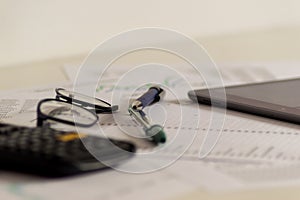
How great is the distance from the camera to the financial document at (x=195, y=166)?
451mm

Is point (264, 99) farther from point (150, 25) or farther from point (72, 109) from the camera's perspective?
point (150, 25)

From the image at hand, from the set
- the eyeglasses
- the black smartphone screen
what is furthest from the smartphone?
the eyeglasses

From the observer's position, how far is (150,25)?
103 cm

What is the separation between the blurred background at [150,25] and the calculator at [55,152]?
16.3 inches

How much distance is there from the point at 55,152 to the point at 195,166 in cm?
12

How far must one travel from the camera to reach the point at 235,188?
1.48ft

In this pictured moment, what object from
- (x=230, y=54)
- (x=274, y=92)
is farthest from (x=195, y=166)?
(x=230, y=54)

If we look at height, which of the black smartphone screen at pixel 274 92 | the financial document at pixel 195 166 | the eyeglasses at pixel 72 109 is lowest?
the financial document at pixel 195 166

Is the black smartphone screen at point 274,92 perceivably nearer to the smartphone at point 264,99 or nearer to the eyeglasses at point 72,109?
the smartphone at point 264,99

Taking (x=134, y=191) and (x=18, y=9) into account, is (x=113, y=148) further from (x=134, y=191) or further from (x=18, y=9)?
(x=18, y=9)

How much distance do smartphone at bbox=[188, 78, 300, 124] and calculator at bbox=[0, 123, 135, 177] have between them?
0.61 feet

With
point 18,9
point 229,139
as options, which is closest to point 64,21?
point 18,9

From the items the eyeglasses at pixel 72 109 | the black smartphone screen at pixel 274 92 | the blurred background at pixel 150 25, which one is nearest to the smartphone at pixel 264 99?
the black smartphone screen at pixel 274 92

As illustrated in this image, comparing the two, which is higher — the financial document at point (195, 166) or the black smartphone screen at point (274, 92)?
the black smartphone screen at point (274, 92)
